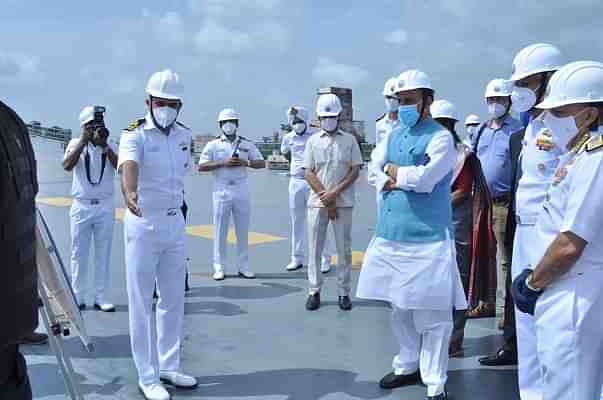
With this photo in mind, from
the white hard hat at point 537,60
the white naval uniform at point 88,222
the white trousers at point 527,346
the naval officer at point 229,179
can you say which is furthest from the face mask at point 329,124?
the white trousers at point 527,346

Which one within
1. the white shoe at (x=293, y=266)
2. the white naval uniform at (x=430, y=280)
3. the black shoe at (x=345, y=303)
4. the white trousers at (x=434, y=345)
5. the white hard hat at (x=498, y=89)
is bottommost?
the white shoe at (x=293, y=266)

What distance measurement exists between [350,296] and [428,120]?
300cm

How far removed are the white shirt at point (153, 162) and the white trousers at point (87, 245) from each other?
2213mm

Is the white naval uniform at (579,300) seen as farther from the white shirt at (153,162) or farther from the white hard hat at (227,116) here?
the white hard hat at (227,116)

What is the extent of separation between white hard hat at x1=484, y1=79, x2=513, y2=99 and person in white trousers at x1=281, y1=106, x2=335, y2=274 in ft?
8.26

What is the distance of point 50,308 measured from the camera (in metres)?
2.77

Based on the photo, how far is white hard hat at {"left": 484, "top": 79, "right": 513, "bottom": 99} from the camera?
6129mm

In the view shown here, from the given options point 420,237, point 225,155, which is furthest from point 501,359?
point 225,155

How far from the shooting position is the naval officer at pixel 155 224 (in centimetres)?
392

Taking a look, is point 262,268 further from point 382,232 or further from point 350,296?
point 382,232

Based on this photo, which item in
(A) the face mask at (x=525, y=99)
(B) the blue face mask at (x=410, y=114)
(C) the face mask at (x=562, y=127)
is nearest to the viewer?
(C) the face mask at (x=562, y=127)

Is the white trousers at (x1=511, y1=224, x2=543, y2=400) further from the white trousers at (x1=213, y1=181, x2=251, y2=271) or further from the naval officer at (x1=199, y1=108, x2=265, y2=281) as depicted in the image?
the white trousers at (x1=213, y1=181, x2=251, y2=271)

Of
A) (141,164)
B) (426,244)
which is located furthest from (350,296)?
(141,164)

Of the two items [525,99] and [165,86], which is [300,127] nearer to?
[165,86]
